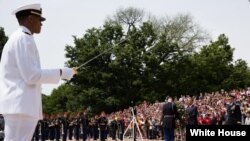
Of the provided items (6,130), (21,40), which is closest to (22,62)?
(21,40)

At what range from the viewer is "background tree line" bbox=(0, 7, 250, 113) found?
50719 mm

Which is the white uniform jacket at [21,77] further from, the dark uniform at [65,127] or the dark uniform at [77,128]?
the dark uniform at [77,128]

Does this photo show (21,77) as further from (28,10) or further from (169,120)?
(169,120)

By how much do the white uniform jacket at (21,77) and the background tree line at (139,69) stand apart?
1780 inches

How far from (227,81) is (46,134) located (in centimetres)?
2871

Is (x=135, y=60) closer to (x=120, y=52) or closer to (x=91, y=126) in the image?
(x=120, y=52)

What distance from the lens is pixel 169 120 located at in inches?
650

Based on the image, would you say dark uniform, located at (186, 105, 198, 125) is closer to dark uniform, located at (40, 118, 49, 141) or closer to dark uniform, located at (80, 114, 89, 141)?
dark uniform, located at (80, 114, 89, 141)

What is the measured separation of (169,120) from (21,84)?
12577 millimetres

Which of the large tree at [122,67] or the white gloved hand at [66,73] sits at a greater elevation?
the large tree at [122,67]

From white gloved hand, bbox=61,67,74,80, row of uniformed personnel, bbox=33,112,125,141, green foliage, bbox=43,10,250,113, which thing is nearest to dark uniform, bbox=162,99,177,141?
row of uniformed personnel, bbox=33,112,125,141

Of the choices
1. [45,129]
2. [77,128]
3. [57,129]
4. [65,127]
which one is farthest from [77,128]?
[45,129]

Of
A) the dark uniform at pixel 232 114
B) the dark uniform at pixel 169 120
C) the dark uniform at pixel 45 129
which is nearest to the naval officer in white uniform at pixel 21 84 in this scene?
the dark uniform at pixel 169 120

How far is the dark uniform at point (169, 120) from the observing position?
54.1 ft
